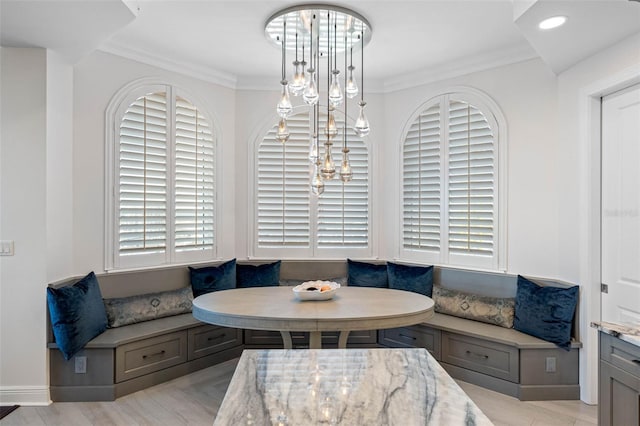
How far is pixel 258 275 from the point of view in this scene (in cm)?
432

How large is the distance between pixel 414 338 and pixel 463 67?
267cm

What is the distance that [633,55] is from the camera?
106 inches

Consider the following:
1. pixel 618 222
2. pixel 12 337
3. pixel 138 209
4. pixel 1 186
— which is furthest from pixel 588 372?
pixel 1 186

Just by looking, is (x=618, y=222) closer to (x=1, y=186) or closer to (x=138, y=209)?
(x=138, y=209)

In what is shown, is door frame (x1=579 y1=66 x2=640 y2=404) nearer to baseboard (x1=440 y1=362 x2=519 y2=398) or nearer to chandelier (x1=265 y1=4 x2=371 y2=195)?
baseboard (x1=440 y1=362 x2=519 y2=398)

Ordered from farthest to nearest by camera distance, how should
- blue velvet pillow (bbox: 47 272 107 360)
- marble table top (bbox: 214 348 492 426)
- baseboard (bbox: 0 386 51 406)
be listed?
baseboard (bbox: 0 386 51 406) → blue velvet pillow (bbox: 47 272 107 360) → marble table top (bbox: 214 348 492 426)

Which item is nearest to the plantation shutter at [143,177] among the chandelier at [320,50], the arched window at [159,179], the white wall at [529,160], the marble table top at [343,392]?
the arched window at [159,179]

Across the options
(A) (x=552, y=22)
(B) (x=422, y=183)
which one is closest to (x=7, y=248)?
(B) (x=422, y=183)

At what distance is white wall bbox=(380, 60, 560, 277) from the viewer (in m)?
3.55

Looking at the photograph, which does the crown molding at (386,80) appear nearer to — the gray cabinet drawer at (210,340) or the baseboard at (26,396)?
the gray cabinet drawer at (210,340)

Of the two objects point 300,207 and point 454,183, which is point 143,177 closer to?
point 300,207

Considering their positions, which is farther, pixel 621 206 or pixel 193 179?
pixel 193 179

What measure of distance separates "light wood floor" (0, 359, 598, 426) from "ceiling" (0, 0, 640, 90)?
103 inches

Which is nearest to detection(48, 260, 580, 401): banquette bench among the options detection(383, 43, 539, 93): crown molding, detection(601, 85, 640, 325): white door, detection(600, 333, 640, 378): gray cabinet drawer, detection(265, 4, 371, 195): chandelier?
detection(601, 85, 640, 325): white door
